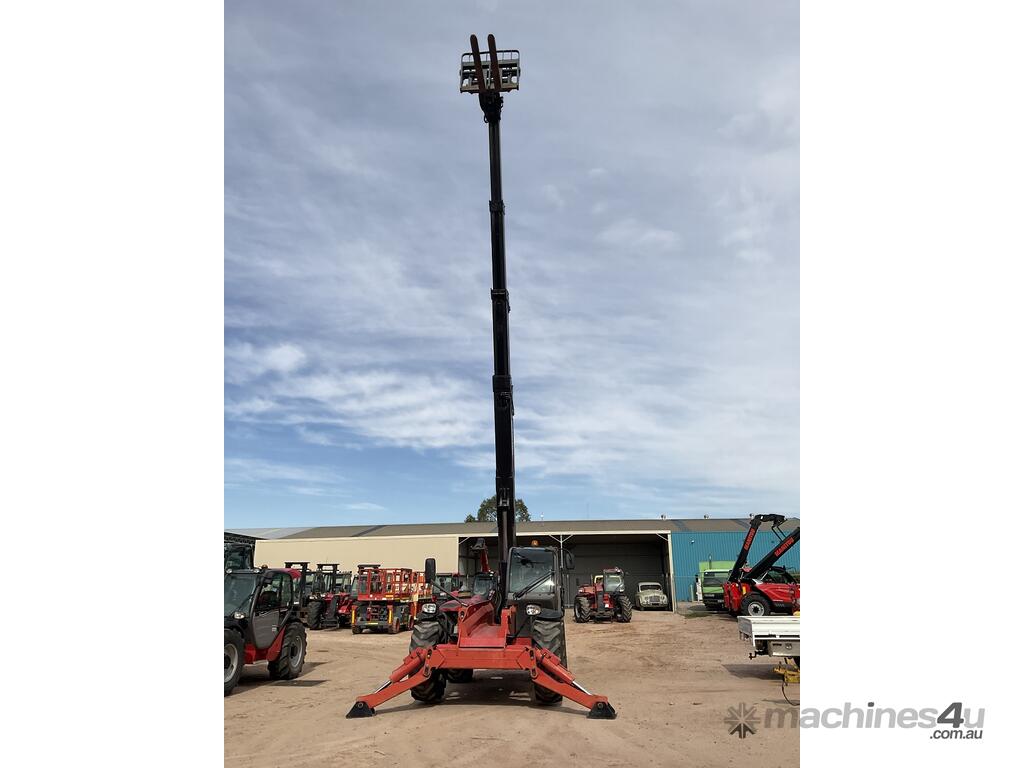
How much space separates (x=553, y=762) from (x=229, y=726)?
433cm

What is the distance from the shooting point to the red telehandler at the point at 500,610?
8.93m

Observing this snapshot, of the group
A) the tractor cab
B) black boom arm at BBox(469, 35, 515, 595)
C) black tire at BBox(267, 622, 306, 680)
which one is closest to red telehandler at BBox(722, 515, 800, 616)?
the tractor cab

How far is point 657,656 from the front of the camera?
53.2 feet

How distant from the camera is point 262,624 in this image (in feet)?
39.0

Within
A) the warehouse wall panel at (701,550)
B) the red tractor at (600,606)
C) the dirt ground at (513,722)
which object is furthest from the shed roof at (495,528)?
the dirt ground at (513,722)

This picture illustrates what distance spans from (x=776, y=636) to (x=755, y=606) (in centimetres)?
1242

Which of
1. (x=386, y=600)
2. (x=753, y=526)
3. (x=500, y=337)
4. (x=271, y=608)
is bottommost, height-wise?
(x=386, y=600)

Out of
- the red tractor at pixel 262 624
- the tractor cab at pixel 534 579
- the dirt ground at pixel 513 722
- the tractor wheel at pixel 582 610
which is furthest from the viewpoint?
the tractor wheel at pixel 582 610

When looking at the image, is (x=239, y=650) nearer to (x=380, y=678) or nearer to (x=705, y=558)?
(x=380, y=678)

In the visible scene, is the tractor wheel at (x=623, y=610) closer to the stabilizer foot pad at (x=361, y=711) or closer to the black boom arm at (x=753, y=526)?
the black boom arm at (x=753, y=526)

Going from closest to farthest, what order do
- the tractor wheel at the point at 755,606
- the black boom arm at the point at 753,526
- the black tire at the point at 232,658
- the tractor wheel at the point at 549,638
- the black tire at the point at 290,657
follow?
the tractor wheel at the point at 549,638, the black tire at the point at 232,658, the black tire at the point at 290,657, the tractor wheel at the point at 755,606, the black boom arm at the point at 753,526

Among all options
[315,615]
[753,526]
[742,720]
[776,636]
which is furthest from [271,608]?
[753,526]

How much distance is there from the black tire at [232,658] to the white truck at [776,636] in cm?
785
